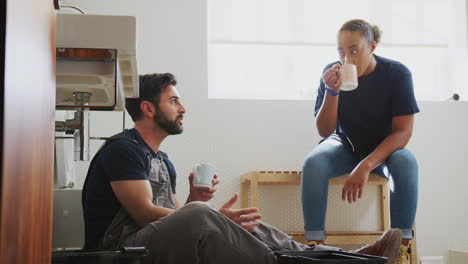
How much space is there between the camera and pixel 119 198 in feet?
5.50

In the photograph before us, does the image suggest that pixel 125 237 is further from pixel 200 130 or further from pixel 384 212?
pixel 384 212

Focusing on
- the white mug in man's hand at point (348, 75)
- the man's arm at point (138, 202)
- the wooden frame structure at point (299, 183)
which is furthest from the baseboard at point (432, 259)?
the man's arm at point (138, 202)

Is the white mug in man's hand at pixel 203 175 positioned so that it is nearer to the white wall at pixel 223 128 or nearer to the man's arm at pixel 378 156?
the man's arm at pixel 378 156

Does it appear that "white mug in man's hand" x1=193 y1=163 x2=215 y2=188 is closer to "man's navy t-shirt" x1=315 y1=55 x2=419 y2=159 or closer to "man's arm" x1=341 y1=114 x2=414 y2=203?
"man's arm" x1=341 y1=114 x2=414 y2=203

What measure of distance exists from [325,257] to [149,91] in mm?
847

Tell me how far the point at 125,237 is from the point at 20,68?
116 cm

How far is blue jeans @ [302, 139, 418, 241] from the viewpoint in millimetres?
2365

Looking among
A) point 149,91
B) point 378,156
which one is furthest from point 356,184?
point 149,91

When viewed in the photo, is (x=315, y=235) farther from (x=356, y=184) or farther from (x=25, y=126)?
(x=25, y=126)

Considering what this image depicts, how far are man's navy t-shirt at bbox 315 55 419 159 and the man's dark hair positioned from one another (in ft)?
2.96

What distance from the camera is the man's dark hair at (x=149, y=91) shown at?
6.79ft

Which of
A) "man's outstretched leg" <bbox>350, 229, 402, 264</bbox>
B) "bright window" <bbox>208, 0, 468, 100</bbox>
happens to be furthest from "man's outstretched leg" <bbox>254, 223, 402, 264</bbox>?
"bright window" <bbox>208, 0, 468, 100</bbox>

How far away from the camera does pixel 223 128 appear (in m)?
3.11

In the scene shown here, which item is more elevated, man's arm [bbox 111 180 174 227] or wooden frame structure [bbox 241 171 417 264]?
man's arm [bbox 111 180 174 227]
